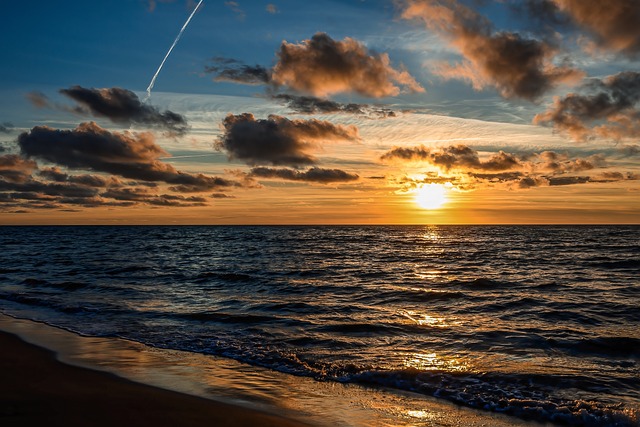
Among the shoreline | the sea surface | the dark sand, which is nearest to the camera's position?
the dark sand

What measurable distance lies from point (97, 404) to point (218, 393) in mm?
1969

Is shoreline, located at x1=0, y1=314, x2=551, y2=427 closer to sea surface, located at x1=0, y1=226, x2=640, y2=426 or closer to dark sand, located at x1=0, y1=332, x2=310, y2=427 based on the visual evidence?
dark sand, located at x1=0, y1=332, x2=310, y2=427

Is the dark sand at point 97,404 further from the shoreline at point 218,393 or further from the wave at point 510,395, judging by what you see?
the wave at point 510,395

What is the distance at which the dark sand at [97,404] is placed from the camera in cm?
662

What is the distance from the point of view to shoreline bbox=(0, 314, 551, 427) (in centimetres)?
716

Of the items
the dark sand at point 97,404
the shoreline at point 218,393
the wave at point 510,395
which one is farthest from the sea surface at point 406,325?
the dark sand at point 97,404

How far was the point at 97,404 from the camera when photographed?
7.34 m

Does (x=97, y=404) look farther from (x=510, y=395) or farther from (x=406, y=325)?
(x=406, y=325)

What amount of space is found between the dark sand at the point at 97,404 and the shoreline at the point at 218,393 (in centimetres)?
2

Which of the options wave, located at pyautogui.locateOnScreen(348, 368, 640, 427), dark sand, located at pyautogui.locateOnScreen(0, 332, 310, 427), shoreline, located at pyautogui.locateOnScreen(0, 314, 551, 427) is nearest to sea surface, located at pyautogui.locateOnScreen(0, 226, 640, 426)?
wave, located at pyautogui.locateOnScreen(348, 368, 640, 427)

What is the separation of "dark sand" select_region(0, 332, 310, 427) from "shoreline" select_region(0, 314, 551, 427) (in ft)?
0.05

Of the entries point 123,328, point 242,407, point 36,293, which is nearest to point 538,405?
point 242,407

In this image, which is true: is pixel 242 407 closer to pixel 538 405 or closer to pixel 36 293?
pixel 538 405

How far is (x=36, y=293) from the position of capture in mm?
22875
